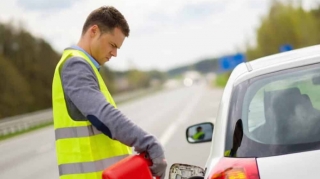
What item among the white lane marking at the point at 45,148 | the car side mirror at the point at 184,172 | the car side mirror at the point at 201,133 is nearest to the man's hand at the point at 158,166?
the car side mirror at the point at 184,172

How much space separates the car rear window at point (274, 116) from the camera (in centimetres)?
330

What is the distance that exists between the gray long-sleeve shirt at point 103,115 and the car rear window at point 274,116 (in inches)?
19.3

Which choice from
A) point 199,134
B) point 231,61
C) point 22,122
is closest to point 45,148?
point 22,122

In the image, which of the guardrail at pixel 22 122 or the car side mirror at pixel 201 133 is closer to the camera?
the car side mirror at pixel 201 133

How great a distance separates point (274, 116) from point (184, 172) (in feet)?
2.58

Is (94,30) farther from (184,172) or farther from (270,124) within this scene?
(184,172)

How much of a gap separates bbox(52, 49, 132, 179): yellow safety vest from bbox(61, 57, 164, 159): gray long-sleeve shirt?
0.07 meters

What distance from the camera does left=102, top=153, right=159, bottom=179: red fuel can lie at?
295 cm

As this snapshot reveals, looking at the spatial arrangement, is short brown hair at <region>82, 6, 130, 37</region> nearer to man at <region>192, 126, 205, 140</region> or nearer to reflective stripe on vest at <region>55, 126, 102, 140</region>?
reflective stripe on vest at <region>55, 126, 102, 140</region>

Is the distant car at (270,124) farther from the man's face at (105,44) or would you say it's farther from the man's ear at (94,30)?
the man's ear at (94,30)

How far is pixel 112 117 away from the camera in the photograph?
10.0 ft

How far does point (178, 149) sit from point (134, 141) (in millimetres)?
13152

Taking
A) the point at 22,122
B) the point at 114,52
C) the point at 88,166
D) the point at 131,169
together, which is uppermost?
the point at 22,122

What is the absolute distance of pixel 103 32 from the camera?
3.30 meters
